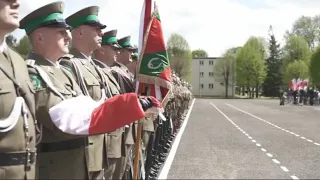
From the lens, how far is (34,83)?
3082 millimetres

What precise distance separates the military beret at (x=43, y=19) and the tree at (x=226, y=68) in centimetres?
10725

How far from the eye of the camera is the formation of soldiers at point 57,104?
2.57 metres

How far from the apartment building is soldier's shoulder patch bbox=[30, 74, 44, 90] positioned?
116707 millimetres

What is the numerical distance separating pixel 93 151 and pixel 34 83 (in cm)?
78

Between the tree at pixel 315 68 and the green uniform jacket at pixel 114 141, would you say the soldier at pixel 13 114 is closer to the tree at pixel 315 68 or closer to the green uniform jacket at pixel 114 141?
the green uniform jacket at pixel 114 141

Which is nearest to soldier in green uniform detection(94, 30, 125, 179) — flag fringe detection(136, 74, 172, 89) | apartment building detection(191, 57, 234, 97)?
flag fringe detection(136, 74, 172, 89)

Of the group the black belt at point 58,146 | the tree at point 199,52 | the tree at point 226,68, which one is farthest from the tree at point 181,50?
the black belt at point 58,146

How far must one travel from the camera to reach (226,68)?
111062 millimetres

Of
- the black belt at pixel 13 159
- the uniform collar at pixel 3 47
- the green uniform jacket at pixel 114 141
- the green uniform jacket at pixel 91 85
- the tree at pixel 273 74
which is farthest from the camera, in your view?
the tree at pixel 273 74

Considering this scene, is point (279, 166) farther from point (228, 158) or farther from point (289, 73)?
point (289, 73)

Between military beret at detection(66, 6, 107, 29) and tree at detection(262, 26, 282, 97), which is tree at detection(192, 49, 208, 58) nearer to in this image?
tree at detection(262, 26, 282, 97)

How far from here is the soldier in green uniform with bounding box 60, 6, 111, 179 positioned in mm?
3977

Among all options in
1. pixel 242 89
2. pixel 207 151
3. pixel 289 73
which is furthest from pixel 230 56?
pixel 207 151

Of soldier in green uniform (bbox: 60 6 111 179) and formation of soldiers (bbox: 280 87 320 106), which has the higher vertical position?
soldier in green uniform (bbox: 60 6 111 179)
